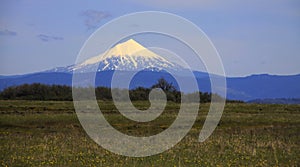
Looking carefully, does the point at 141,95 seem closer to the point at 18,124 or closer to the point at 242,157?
the point at 18,124

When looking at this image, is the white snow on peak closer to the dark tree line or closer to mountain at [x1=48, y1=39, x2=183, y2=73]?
mountain at [x1=48, y1=39, x2=183, y2=73]

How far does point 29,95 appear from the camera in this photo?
285 ft

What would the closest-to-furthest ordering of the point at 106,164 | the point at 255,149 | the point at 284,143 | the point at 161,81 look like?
the point at 106,164
the point at 255,149
the point at 284,143
the point at 161,81

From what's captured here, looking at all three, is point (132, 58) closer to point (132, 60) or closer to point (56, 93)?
point (132, 60)

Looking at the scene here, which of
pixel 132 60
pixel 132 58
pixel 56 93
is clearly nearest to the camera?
pixel 132 58

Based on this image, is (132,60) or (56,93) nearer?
(132,60)

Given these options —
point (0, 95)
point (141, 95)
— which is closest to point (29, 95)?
point (0, 95)

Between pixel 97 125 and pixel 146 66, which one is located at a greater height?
pixel 146 66

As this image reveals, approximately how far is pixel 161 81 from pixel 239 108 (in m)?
36.6

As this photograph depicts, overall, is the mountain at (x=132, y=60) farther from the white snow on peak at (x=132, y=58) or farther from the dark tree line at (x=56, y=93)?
the dark tree line at (x=56, y=93)

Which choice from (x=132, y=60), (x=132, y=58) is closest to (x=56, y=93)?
(x=132, y=60)

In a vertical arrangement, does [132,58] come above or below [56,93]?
above

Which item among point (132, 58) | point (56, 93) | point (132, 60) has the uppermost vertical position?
point (132, 58)

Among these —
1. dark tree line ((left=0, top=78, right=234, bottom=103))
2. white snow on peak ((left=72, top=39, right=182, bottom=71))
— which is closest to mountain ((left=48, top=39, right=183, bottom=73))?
white snow on peak ((left=72, top=39, right=182, bottom=71))
